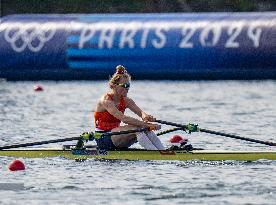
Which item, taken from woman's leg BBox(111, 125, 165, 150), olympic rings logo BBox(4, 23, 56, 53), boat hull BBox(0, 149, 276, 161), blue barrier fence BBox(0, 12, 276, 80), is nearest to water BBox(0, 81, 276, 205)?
boat hull BBox(0, 149, 276, 161)

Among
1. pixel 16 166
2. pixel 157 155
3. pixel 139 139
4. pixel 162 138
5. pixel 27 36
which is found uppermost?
pixel 27 36

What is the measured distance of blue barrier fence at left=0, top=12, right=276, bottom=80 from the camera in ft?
128

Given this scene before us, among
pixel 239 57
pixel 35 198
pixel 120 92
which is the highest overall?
pixel 239 57

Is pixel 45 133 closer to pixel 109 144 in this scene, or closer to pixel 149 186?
pixel 109 144

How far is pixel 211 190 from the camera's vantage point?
683 inches

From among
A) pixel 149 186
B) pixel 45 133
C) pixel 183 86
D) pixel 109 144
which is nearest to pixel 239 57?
pixel 183 86

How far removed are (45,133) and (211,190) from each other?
9631 millimetres

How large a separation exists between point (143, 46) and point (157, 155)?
19.4 metres

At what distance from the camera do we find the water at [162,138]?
55.8ft

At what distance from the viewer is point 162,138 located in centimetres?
2575

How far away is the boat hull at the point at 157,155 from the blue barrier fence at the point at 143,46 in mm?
18322

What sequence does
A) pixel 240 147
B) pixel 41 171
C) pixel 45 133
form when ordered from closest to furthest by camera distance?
pixel 41 171 < pixel 240 147 < pixel 45 133

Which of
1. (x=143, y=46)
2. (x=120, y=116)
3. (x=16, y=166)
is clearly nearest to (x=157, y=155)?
(x=120, y=116)

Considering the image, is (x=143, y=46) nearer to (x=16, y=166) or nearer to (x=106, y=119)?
(x=106, y=119)
